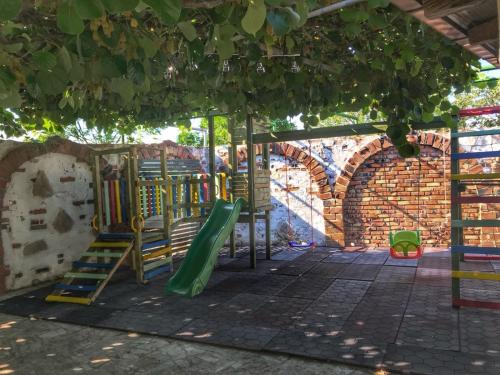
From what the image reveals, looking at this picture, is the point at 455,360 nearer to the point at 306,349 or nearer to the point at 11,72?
the point at 306,349

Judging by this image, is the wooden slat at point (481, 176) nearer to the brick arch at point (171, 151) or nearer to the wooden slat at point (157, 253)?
the wooden slat at point (157, 253)

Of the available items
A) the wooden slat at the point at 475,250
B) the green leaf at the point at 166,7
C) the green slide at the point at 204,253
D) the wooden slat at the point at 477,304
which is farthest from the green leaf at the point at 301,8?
the green slide at the point at 204,253

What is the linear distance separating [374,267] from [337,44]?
159 inches

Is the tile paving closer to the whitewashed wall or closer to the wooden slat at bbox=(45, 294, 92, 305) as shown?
the wooden slat at bbox=(45, 294, 92, 305)

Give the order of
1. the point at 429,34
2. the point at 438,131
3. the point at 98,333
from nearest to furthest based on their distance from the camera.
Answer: the point at 429,34 < the point at 98,333 < the point at 438,131

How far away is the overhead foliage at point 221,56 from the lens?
178 cm

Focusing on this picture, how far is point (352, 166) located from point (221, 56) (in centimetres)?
640

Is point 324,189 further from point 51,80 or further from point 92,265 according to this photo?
point 51,80

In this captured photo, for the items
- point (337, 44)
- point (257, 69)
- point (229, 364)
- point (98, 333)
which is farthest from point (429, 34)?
point (98, 333)

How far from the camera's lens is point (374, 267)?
6.48m

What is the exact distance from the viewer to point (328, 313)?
4.43m

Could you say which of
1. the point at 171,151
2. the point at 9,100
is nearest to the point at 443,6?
the point at 9,100

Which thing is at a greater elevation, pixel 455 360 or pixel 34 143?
pixel 34 143

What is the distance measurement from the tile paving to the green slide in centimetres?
19
